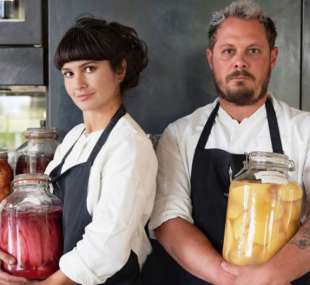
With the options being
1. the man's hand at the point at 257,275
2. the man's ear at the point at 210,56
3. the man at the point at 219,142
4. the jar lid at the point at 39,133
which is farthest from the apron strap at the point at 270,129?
the jar lid at the point at 39,133

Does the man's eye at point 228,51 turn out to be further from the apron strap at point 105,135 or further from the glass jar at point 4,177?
the glass jar at point 4,177

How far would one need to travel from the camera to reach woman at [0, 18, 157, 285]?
1080 mm

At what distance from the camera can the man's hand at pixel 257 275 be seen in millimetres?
1043

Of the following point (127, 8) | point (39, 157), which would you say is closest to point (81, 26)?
point (127, 8)

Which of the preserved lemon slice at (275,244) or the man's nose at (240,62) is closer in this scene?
the preserved lemon slice at (275,244)

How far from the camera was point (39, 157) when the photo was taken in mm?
1422

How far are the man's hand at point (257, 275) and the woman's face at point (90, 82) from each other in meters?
0.50

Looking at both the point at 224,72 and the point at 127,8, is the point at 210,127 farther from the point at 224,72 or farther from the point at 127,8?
the point at 127,8

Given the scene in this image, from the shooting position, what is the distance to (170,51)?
1479mm

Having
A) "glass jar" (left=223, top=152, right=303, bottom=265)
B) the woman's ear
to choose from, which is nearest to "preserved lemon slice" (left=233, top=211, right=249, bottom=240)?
"glass jar" (left=223, top=152, right=303, bottom=265)

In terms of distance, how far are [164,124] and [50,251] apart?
1.77ft

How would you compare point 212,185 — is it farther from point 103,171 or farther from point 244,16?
point 244,16

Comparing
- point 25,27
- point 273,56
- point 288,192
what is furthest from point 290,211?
point 25,27

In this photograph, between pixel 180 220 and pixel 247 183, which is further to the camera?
pixel 180 220
